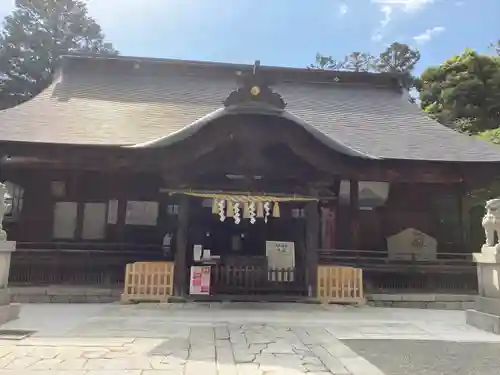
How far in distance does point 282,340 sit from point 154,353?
6.06 feet

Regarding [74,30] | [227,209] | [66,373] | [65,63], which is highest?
[74,30]

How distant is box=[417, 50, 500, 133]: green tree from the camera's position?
75.4 ft

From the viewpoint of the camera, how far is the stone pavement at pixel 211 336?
4598mm

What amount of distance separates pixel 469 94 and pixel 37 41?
3000 centimetres

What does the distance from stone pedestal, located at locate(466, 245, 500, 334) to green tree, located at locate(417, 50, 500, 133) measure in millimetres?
16921

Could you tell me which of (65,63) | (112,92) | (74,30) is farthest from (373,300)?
(74,30)

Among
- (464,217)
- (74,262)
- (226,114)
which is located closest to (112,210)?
(74,262)

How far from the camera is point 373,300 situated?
991 cm

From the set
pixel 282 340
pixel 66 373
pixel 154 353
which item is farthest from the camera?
pixel 282 340

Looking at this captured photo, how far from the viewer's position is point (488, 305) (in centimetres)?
731

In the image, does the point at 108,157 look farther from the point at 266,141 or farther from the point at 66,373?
the point at 66,373

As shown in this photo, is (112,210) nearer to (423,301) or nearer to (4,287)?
(4,287)

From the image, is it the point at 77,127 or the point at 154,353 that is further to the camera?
the point at 77,127

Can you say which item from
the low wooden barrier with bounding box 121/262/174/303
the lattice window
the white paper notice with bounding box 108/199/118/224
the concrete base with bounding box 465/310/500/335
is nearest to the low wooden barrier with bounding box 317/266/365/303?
the concrete base with bounding box 465/310/500/335
